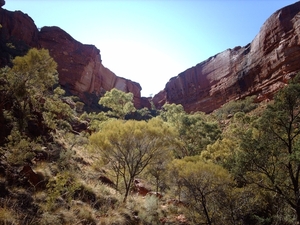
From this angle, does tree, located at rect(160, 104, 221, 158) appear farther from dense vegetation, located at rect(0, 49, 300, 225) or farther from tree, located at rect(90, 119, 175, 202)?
tree, located at rect(90, 119, 175, 202)

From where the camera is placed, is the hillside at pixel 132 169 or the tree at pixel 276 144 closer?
the hillside at pixel 132 169

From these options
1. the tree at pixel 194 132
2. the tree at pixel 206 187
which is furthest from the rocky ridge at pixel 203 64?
the tree at pixel 206 187

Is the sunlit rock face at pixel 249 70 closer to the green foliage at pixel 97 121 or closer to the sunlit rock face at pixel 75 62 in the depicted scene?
the sunlit rock face at pixel 75 62

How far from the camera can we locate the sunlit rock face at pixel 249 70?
34.4m

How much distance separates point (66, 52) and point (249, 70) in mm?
41360

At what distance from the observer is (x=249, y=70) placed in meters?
42.4

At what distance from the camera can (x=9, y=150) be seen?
25.7ft

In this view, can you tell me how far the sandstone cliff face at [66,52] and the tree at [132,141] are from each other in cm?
3542

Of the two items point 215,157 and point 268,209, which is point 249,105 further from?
point 268,209

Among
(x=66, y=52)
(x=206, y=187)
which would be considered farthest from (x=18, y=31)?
(x=206, y=187)

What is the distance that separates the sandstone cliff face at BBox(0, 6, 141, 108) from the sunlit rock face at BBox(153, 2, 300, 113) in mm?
24686

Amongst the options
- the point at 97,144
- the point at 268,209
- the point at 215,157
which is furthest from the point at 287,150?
the point at 97,144

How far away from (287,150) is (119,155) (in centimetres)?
863

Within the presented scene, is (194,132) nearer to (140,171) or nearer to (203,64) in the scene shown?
(140,171)
